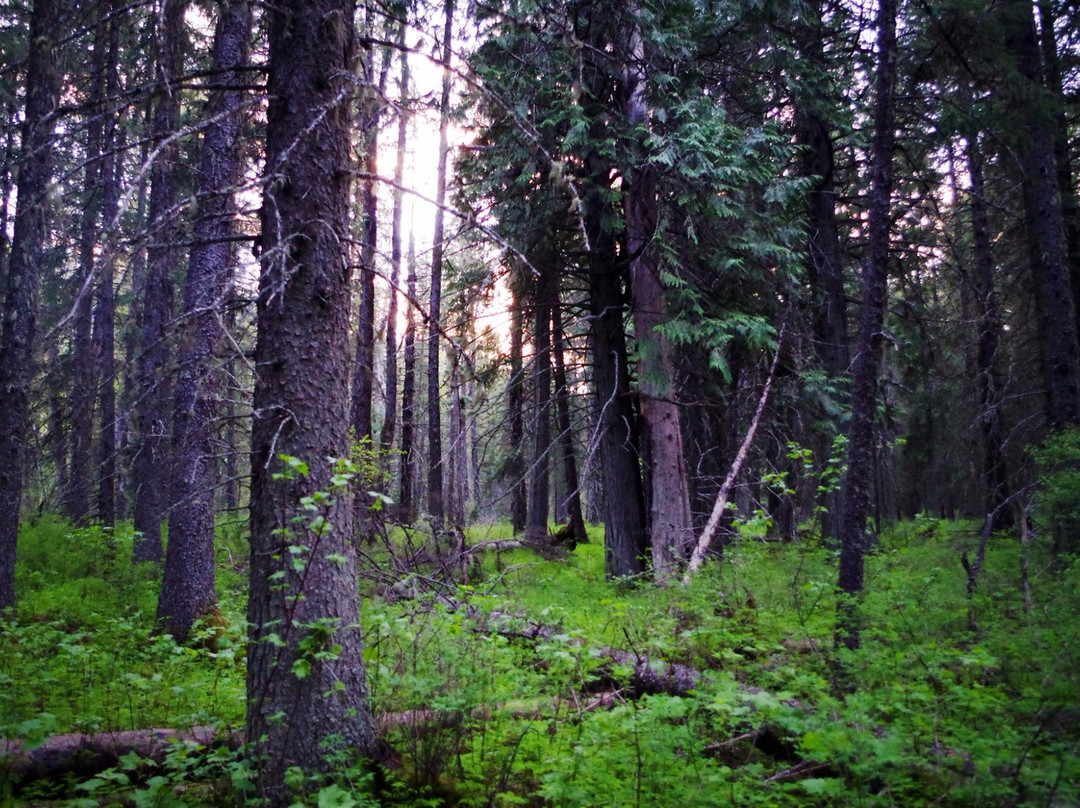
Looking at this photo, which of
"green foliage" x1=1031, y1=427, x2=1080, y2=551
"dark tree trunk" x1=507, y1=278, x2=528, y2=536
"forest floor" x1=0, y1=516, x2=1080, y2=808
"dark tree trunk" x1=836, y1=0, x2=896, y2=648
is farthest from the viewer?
"dark tree trunk" x1=507, y1=278, x2=528, y2=536

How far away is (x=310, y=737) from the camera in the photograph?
4137mm

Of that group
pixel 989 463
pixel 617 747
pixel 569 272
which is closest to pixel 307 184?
pixel 617 747

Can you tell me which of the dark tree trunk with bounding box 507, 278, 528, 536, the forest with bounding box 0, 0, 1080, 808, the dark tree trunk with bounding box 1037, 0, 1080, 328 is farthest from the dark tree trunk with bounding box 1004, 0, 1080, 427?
the dark tree trunk with bounding box 507, 278, 528, 536

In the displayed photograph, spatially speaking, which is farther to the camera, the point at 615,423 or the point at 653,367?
the point at 615,423

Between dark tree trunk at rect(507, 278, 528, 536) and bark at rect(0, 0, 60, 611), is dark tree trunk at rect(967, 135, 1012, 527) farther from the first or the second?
bark at rect(0, 0, 60, 611)

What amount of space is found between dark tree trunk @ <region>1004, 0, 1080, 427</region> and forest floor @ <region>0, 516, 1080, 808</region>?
153 inches

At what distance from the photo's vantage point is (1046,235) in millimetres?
10570

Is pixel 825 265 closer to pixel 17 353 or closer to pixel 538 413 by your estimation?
pixel 538 413

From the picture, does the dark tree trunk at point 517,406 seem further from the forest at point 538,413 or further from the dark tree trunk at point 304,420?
the dark tree trunk at point 304,420

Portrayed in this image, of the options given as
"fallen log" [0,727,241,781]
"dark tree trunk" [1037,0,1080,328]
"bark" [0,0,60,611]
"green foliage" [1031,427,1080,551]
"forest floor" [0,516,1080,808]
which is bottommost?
"fallen log" [0,727,241,781]

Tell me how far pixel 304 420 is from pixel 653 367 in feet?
22.6

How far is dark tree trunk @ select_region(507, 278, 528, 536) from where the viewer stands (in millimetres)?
10633

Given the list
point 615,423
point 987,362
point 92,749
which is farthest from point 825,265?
point 92,749

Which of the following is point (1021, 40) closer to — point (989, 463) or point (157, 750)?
point (989, 463)
